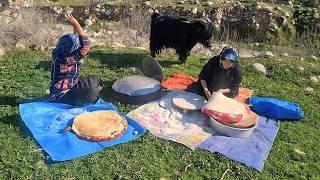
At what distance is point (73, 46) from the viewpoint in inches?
197

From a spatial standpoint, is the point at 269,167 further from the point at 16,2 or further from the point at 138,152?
the point at 16,2

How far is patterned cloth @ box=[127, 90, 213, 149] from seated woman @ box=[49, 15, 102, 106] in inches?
23.0

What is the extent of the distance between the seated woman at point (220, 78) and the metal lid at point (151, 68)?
0.66 meters

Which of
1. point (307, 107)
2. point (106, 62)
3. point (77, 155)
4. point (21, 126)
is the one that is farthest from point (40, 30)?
point (307, 107)

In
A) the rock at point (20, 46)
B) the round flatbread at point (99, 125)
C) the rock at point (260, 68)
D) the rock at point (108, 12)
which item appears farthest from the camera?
the rock at point (108, 12)

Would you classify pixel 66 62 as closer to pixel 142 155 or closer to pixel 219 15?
pixel 142 155

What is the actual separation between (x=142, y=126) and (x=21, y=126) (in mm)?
1330

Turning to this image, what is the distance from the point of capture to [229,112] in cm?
499

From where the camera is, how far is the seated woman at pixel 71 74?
16.4 feet

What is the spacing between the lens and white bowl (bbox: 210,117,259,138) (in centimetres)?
482

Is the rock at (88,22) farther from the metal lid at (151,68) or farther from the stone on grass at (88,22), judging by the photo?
the metal lid at (151,68)

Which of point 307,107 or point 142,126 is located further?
point 307,107

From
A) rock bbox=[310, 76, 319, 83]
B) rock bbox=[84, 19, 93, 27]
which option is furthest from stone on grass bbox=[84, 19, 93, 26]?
Answer: rock bbox=[310, 76, 319, 83]

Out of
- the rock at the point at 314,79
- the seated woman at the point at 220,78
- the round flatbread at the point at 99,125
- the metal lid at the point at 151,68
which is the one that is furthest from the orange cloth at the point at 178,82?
the rock at the point at 314,79
